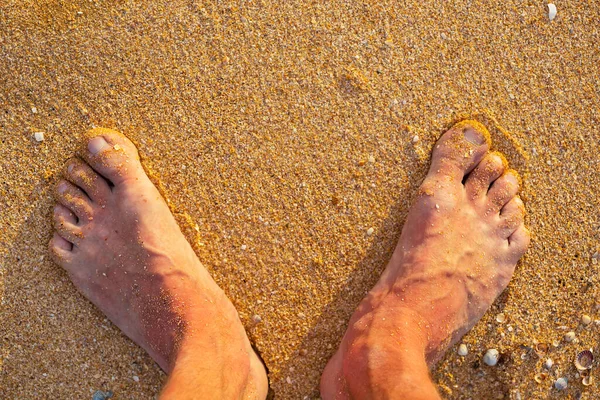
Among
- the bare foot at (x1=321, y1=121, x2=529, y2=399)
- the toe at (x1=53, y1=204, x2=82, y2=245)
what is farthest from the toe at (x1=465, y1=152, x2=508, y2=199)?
the toe at (x1=53, y1=204, x2=82, y2=245)

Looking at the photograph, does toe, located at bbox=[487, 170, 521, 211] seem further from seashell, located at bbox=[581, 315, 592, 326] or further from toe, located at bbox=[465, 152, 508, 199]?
seashell, located at bbox=[581, 315, 592, 326]

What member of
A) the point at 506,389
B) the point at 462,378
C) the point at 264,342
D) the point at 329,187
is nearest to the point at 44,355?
the point at 264,342

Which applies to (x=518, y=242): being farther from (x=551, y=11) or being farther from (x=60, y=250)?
(x=60, y=250)

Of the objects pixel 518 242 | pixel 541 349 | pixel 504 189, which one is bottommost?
pixel 541 349

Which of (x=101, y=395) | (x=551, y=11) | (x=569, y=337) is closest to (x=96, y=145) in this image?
(x=101, y=395)

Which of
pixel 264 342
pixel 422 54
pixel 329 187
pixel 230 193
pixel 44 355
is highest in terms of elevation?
pixel 422 54

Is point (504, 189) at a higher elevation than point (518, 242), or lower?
higher

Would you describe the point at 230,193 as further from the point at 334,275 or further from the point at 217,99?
the point at 334,275

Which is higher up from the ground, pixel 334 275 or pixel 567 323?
pixel 567 323
